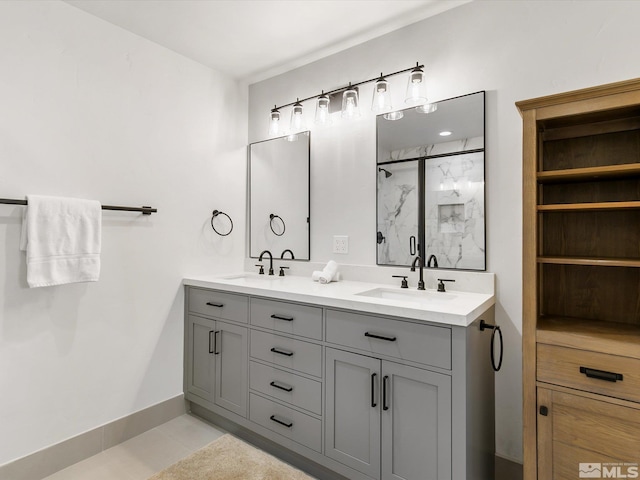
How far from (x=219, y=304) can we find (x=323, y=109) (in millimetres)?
1450

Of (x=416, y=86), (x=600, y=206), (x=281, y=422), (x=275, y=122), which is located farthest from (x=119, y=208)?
(x=600, y=206)

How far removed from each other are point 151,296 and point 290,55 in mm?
1932

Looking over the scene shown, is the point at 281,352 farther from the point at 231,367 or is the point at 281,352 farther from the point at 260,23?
the point at 260,23

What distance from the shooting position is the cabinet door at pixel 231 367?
6.99 feet

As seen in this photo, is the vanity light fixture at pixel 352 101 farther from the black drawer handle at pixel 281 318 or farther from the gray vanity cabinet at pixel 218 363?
the gray vanity cabinet at pixel 218 363

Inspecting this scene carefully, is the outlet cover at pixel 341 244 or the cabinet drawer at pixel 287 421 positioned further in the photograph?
the outlet cover at pixel 341 244

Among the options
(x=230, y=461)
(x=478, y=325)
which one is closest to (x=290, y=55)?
(x=478, y=325)

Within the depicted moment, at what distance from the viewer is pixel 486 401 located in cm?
167

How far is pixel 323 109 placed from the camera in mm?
2387

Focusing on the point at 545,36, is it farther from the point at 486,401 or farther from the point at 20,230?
the point at 20,230

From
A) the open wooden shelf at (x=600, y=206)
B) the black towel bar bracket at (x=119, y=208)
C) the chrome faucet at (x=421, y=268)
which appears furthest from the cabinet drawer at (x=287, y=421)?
the open wooden shelf at (x=600, y=206)

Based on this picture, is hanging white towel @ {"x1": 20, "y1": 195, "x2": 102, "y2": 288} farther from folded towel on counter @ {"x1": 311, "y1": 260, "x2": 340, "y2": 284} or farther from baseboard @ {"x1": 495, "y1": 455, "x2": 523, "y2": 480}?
baseboard @ {"x1": 495, "y1": 455, "x2": 523, "y2": 480}

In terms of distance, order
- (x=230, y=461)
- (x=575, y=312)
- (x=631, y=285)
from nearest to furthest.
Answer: (x=631, y=285) → (x=575, y=312) → (x=230, y=461)

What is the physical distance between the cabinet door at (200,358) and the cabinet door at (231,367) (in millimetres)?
65
